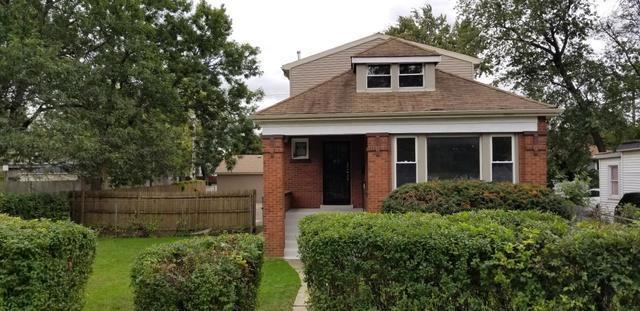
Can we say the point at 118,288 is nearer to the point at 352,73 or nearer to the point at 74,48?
the point at 352,73

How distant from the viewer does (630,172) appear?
1966 centimetres

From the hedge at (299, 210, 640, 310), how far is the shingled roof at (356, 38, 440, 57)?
9.90 metres

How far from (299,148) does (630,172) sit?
13.4 m

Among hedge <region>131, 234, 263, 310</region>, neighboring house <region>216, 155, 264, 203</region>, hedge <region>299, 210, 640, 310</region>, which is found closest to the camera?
hedge <region>299, 210, 640, 310</region>

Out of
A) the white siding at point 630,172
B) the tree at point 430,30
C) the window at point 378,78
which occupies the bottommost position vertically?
the white siding at point 630,172

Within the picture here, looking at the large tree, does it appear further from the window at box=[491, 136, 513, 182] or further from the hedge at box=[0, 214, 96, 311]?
the window at box=[491, 136, 513, 182]

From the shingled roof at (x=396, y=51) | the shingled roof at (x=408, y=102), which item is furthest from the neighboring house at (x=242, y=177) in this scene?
the shingled roof at (x=396, y=51)

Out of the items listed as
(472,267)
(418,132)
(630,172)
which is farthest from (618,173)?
(472,267)

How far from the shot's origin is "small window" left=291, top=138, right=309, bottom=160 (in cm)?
1620

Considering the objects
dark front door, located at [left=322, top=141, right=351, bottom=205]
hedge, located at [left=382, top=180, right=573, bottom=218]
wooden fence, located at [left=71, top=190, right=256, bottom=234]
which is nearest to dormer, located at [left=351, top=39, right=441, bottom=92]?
dark front door, located at [left=322, top=141, right=351, bottom=205]

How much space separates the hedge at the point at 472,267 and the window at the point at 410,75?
9776 millimetres

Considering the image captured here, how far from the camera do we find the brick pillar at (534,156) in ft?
40.8

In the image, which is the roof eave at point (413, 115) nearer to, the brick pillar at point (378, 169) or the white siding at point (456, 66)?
the brick pillar at point (378, 169)

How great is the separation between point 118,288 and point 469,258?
6.33 meters
